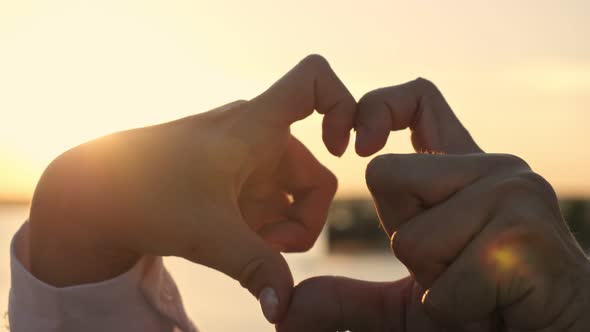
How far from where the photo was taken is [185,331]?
1.34 metres

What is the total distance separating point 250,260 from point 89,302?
0.91ft

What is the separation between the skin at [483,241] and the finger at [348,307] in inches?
6.2

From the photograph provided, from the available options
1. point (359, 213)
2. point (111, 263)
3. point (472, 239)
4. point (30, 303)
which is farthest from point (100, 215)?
point (359, 213)

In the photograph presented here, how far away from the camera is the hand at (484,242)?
35.8 inches

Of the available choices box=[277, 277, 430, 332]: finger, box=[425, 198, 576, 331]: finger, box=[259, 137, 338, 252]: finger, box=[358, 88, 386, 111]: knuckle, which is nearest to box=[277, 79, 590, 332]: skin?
box=[425, 198, 576, 331]: finger

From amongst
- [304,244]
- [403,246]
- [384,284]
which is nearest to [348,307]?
[384,284]

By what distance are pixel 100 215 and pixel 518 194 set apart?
0.62m

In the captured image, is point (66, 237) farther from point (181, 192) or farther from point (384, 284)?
point (384, 284)

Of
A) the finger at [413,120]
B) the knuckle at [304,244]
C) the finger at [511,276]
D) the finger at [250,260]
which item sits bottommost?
the knuckle at [304,244]

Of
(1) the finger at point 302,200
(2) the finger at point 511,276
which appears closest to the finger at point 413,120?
(1) the finger at point 302,200

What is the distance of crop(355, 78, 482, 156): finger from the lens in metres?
1.25

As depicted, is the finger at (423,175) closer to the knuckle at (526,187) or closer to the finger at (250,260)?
the knuckle at (526,187)

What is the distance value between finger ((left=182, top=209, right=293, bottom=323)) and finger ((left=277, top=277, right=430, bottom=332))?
2 cm

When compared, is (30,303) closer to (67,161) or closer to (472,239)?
(67,161)
